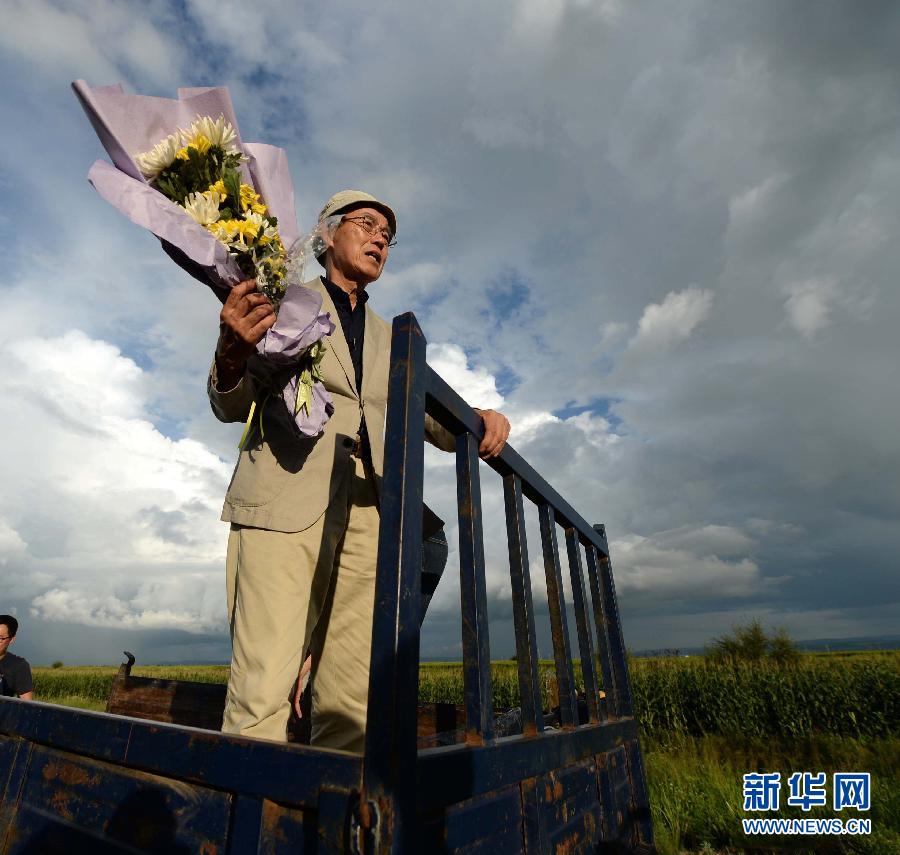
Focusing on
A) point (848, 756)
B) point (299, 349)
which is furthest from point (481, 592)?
point (848, 756)

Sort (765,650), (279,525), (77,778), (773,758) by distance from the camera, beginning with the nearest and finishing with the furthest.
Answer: (77,778)
(279,525)
(773,758)
(765,650)

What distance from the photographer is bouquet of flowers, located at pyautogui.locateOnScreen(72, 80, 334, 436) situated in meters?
1.49

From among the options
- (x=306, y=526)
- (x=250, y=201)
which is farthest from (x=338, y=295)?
(x=306, y=526)

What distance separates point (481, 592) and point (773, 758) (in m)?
13.8

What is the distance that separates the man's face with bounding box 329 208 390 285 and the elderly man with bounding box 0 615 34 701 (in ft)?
22.3

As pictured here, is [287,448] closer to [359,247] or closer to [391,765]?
[359,247]

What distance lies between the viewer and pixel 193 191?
1.68 m

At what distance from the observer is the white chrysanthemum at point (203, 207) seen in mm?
1612

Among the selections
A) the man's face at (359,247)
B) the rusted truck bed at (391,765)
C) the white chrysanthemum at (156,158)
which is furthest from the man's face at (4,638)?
the white chrysanthemum at (156,158)

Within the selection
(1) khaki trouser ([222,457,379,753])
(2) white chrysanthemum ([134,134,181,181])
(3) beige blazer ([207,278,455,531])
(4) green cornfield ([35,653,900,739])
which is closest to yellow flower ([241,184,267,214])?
(2) white chrysanthemum ([134,134,181,181])

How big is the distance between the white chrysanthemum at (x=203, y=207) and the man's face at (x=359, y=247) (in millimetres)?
827

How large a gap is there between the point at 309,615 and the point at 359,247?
1532mm

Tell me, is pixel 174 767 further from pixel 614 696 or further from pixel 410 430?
pixel 614 696

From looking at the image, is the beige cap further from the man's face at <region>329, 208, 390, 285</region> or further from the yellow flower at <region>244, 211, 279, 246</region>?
the yellow flower at <region>244, 211, 279, 246</region>
